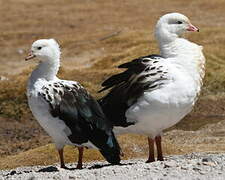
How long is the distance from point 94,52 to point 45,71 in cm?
4208

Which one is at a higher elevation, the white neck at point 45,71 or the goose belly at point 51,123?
the white neck at point 45,71

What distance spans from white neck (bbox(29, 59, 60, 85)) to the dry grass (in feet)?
22.4

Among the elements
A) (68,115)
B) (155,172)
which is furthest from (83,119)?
(155,172)

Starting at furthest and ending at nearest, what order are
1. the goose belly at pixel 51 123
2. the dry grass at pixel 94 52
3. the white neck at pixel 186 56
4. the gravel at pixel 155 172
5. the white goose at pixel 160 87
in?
the dry grass at pixel 94 52, the white neck at pixel 186 56, the white goose at pixel 160 87, the goose belly at pixel 51 123, the gravel at pixel 155 172

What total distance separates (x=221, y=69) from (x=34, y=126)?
1088 cm

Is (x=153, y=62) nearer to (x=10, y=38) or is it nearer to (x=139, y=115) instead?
(x=139, y=115)

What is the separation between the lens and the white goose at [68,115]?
45.5 ft

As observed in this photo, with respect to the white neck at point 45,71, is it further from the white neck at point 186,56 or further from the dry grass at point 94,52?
the dry grass at point 94,52

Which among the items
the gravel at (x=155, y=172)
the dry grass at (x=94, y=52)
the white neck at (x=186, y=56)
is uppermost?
the white neck at (x=186, y=56)

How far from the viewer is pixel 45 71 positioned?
47.3ft

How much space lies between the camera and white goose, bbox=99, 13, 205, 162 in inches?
561

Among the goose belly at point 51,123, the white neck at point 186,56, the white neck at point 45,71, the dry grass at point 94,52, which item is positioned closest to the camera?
the goose belly at point 51,123

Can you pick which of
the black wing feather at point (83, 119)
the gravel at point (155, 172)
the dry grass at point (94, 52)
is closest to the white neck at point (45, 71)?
the black wing feather at point (83, 119)

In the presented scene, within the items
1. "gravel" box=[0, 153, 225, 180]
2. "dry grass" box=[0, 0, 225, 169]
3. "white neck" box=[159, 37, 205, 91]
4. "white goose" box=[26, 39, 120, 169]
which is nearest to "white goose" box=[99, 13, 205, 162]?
"white neck" box=[159, 37, 205, 91]
